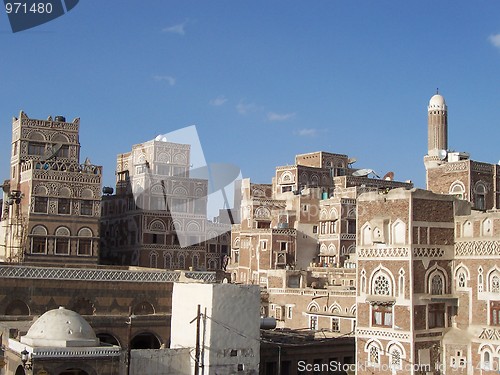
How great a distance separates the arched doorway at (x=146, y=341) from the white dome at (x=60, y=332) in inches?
374

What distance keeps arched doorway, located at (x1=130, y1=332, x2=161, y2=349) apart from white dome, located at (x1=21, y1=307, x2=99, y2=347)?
9.49 metres

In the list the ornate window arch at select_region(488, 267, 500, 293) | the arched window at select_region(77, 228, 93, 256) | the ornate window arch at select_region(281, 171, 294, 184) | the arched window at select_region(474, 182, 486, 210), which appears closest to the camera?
the ornate window arch at select_region(488, 267, 500, 293)

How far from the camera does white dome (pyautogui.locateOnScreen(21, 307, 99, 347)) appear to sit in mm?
29500

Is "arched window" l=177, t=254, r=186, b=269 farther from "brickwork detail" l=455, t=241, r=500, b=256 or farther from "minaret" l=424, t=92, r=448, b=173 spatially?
"brickwork detail" l=455, t=241, r=500, b=256

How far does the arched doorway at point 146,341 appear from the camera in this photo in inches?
1586

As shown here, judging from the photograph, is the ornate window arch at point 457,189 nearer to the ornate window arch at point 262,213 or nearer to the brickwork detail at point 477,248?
the brickwork detail at point 477,248

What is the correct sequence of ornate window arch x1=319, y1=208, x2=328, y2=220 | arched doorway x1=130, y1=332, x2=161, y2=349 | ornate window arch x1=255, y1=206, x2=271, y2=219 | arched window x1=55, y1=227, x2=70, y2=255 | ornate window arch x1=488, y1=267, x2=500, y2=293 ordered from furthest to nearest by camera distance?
ornate window arch x1=255, y1=206, x2=271, y2=219
ornate window arch x1=319, y1=208, x2=328, y2=220
arched window x1=55, y1=227, x2=70, y2=255
arched doorway x1=130, y1=332, x2=161, y2=349
ornate window arch x1=488, y1=267, x2=500, y2=293

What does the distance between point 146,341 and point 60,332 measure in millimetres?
11232

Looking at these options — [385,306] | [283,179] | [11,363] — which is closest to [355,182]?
[283,179]

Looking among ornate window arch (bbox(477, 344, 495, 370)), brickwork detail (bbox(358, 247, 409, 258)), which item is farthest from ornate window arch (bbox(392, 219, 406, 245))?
ornate window arch (bbox(477, 344, 495, 370))

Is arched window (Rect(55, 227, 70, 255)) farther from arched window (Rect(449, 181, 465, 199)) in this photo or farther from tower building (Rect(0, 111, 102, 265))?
arched window (Rect(449, 181, 465, 199))

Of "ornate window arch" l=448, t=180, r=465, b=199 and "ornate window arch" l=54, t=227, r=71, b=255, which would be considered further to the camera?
"ornate window arch" l=54, t=227, r=71, b=255

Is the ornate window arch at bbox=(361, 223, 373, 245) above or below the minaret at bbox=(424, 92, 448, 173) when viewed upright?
below

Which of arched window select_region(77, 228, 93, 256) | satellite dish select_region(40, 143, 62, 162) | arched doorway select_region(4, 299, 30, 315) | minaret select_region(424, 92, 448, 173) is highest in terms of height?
minaret select_region(424, 92, 448, 173)
